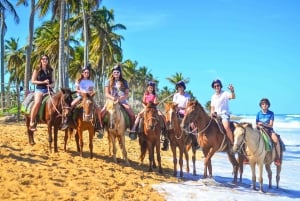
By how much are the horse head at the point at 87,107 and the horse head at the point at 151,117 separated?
5.01ft

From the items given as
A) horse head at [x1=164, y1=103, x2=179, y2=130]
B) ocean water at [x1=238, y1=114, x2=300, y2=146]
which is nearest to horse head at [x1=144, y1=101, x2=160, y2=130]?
horse head at [x1=164, y1=103, x2=179, y2=130]

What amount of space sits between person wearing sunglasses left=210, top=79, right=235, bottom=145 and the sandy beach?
202cm

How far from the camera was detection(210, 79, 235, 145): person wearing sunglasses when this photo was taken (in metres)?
10.6

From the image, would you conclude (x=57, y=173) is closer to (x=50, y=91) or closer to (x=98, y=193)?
(x=98, y=193)

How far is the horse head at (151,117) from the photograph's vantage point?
10.6m

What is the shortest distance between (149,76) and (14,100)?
62959 mm

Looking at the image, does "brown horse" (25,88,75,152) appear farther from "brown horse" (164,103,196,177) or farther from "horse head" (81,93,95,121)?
"brown horse" (164,103,196,177)

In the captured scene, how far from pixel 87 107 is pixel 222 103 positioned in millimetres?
3781

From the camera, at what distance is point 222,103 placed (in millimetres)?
10797

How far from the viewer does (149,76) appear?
88.2m

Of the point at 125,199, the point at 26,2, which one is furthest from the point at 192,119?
the point at 26,2

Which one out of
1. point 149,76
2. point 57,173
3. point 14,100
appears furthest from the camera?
point 149,76

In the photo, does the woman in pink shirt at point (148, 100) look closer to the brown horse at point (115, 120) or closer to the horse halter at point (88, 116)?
the brown horse at point (115, 120)

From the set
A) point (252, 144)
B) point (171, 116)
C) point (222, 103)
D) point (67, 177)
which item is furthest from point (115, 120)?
point (252, 144)
